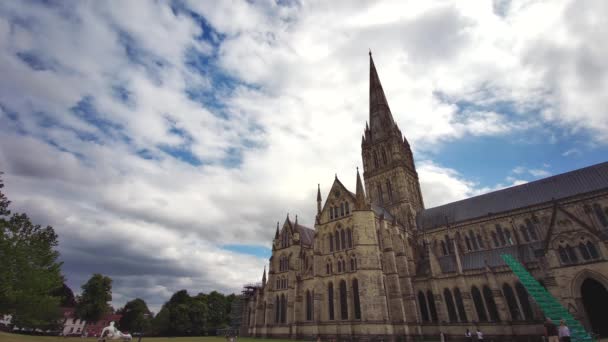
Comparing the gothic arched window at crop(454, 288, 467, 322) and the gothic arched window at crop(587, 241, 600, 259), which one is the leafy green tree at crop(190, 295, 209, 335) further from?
the gothic arched window at crop(587, 241, 600, 259)

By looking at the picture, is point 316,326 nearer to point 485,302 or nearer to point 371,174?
point 485,302

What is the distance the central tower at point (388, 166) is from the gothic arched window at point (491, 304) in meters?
15.4

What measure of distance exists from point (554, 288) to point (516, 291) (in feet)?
11.2

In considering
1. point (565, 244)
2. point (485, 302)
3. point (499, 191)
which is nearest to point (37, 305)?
point (485, 302)

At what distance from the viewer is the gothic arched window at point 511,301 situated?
92.0 ft

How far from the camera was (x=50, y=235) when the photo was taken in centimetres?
3014

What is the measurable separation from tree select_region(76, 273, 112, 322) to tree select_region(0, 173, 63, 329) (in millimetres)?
24696

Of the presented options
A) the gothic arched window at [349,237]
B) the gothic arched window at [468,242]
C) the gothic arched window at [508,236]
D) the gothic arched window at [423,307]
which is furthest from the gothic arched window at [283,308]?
the gothic arched window at [508,236]

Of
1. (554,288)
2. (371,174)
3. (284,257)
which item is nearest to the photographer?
(554,288)

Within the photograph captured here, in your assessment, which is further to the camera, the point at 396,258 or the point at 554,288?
the point at 396,258

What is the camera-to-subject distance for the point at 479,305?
3031cm

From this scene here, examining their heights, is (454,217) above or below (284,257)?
above

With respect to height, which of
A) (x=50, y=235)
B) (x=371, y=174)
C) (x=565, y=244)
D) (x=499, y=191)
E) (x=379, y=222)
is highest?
(x=371, y=174)

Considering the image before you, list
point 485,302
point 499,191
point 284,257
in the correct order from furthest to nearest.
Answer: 1. point 284,257
2. point 499,191
3. point 485,302
